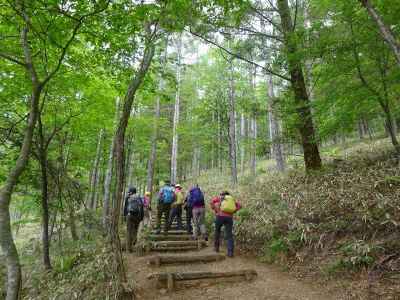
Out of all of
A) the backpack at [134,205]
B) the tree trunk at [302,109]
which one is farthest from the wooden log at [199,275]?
the tree trunk at [302,109]

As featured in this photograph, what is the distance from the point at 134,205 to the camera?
24.9 feet

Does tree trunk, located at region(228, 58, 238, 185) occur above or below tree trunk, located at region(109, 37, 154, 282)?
above

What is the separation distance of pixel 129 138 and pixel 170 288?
11.6 meters

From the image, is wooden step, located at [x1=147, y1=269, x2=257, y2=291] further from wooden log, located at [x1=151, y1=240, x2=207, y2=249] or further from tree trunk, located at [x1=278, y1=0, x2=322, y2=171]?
tree trunk, located at [x1=278, y1=0, x2=322, y2=171]

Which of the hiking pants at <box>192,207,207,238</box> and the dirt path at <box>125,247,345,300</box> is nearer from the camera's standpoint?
the dirt path at <box>125,247,345,300</box>

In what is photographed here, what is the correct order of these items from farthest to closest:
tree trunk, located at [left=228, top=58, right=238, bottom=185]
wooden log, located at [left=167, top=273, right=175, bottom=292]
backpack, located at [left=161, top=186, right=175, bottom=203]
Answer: tree trunk, located at [left=228, top=58, right=238, bottom=185] < backpack, located at [left=161, top=186, right=175, bottom=203] < wooden log, located at [left=167, top=273, right=175, bottom=292]

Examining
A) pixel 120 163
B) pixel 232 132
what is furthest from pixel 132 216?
pixel 232 132

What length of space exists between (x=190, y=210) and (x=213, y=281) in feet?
14.7

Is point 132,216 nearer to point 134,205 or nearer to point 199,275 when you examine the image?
point 134,205

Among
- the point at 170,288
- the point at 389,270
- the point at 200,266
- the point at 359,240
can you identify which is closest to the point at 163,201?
the point at 200,266

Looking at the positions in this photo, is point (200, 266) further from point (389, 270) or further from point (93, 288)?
point (389, 270)

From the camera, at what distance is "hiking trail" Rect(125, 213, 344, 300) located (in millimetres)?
4618

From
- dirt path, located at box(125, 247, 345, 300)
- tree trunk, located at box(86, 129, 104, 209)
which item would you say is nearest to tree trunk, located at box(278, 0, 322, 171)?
dirt path, located at box(125, 247, 345, 300)

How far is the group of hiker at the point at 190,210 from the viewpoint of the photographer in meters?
7.01
